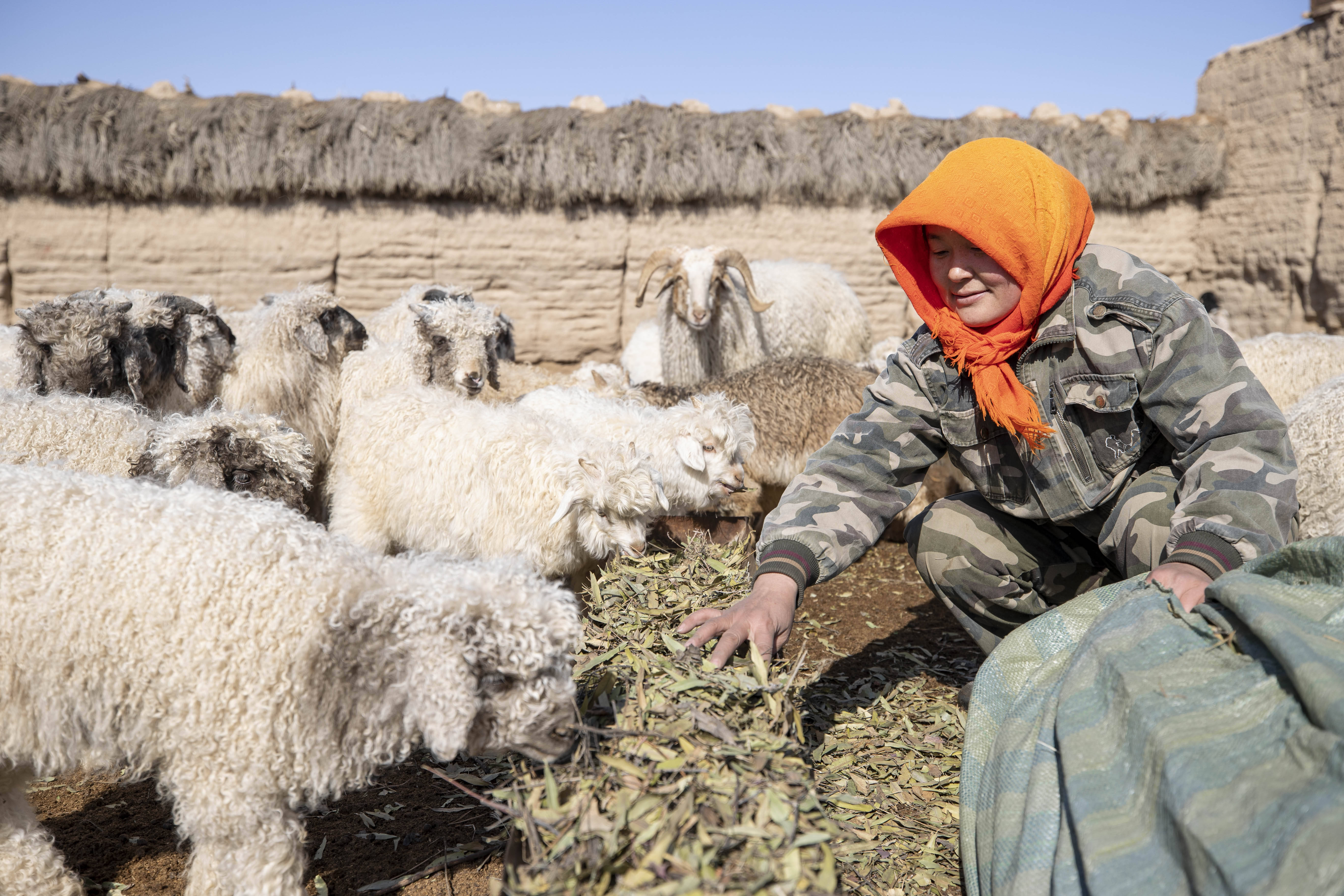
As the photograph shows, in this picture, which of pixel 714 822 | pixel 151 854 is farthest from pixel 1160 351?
pixel 151 854

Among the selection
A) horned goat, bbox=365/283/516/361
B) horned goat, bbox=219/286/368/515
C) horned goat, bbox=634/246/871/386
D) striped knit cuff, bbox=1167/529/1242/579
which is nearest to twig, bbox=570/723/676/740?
striped knit cuff, bbox=1167/529/1242/579

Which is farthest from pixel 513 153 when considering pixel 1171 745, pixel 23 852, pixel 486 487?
pixel 1171 745

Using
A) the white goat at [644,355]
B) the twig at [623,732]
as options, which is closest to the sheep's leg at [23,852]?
the twig at [623,732]

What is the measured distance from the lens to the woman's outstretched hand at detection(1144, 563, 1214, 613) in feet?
7.23

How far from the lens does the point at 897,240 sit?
3.17m

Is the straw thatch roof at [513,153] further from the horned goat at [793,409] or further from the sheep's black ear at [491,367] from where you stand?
the horned goat at [793,409]

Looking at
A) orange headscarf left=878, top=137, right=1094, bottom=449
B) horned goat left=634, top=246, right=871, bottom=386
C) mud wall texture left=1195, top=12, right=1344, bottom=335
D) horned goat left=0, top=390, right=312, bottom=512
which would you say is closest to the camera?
orange headscarf left=878, top=137, right=1094, bottom=449

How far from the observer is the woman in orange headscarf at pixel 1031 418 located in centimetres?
260

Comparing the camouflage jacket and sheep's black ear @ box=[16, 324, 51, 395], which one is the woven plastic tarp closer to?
the camouflage jacket

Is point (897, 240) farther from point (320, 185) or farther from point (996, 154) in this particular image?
point (320, 185)

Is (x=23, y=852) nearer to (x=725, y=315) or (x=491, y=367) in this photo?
(x=491, y=367)

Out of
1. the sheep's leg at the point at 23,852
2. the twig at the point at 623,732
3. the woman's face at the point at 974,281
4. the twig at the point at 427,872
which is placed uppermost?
the woman's face at the point at 974,281

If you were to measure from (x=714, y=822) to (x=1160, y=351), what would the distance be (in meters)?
2.10

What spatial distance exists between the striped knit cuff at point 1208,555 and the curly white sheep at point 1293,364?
3.98 meters
